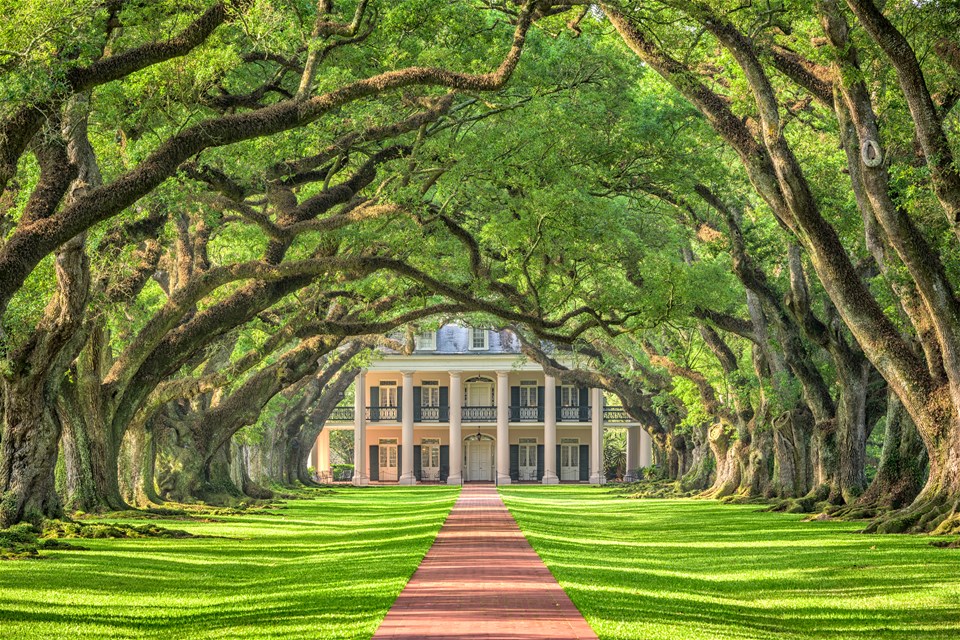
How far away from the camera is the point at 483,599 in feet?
40.2

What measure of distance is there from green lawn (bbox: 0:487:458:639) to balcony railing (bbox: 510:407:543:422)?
44290 mm

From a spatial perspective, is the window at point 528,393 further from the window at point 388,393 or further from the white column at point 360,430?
the white column at point 360,430

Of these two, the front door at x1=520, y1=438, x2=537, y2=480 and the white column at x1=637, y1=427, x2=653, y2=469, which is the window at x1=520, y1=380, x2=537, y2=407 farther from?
the white column at x1=637, y1=427, x2=653, y2=469

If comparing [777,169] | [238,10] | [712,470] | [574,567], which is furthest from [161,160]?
[712,470]

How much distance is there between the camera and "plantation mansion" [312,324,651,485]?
66.8 meters

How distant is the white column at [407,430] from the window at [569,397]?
893 centimetres

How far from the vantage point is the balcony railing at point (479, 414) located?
69938 millimetres

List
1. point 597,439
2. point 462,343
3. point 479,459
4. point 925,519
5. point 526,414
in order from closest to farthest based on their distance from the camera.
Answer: point 925,519 < point 597,439 < point 526,414 < point 462,343 < point 479,459

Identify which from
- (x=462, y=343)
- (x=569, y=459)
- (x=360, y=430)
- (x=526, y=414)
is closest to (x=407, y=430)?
(x=360, y=430)

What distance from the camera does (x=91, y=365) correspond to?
23.8 m

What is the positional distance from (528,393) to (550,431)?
14.7 feet

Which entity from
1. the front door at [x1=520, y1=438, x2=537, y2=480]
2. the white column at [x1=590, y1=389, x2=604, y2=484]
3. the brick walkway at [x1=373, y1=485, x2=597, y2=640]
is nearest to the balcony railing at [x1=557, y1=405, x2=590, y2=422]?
the white column at [x1=590, y1=389, x2=604, y2=484]

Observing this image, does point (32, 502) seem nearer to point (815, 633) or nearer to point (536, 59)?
point (536, 59)

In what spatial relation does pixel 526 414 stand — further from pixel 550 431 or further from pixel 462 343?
pixel 462 343
